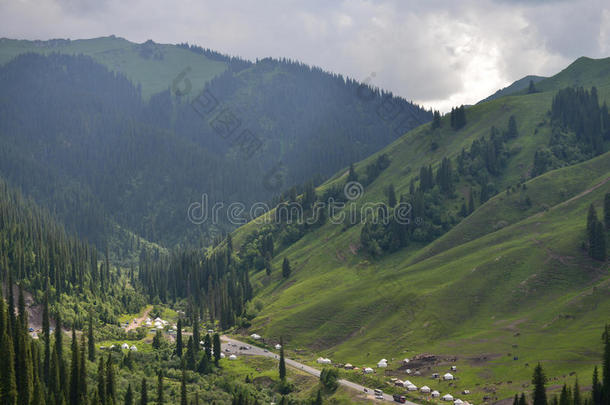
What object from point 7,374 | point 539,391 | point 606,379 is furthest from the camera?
point 539,391

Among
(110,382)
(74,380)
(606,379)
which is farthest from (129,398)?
(606,379)

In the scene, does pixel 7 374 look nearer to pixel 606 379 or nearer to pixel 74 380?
pixel 74 380

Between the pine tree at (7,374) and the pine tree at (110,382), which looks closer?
the pine tree at (7,374)

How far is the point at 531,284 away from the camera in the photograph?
195 meters

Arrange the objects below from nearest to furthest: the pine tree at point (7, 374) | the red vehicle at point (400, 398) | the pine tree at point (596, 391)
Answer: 1. the pine tree at point (7, 374)
2. the pine tree at point (596, 391)
3. the red vehicle at point (400, 398)

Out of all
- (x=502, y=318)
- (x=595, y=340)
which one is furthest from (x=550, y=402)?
(x=502, y=318)

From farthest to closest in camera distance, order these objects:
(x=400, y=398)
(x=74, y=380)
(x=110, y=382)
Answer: (x=400, y=398) < (x=110, y=382) < (x=74, y=380)

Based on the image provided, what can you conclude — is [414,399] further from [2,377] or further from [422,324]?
[2,377]

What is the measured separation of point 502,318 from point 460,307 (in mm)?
16035

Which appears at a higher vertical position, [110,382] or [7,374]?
[7,374]

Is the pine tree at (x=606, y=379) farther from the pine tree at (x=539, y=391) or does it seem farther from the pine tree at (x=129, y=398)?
the pine tree at (x=129, y=398)

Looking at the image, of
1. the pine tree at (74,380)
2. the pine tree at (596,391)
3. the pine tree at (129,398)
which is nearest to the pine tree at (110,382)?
the pine tree at (129,398)

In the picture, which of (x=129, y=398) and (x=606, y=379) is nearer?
(x=606, y=379)

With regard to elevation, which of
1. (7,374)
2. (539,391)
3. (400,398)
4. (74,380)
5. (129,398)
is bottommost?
(400,398)
